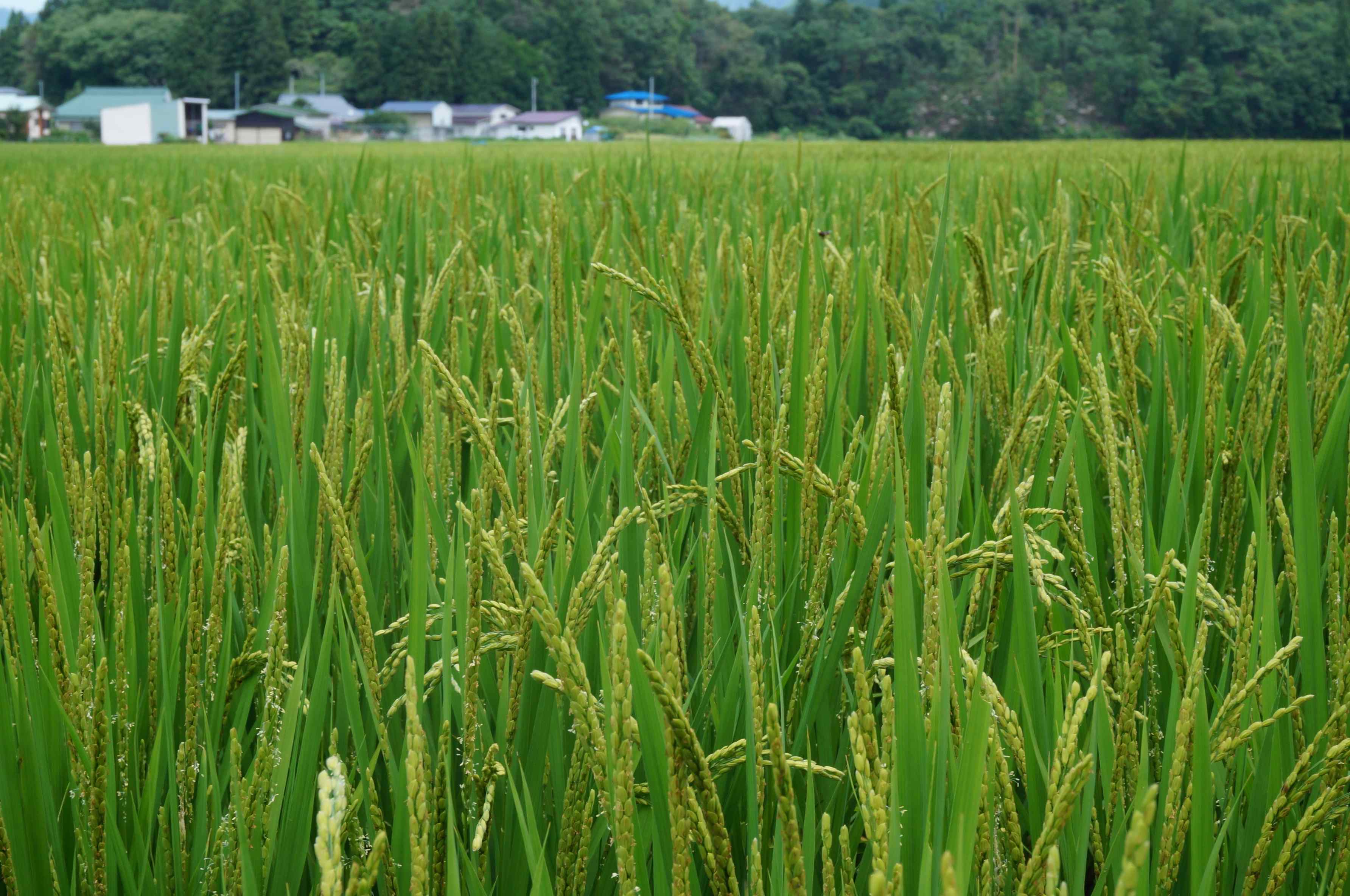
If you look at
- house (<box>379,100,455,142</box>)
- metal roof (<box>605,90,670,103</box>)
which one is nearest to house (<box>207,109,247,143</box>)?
house (<box>379,100,455,142</box>)

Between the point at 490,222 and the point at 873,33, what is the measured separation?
72.7 m

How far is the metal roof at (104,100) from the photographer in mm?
61094

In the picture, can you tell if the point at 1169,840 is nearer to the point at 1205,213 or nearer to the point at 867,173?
the point at 1205,213

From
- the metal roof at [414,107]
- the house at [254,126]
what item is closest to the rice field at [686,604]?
the house at [254,126]

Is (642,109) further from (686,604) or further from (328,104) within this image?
(686,604)

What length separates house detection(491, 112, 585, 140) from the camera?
2749 inches

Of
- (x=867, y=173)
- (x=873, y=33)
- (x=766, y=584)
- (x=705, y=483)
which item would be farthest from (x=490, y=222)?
(x=873, y=33)

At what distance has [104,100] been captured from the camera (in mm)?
63438

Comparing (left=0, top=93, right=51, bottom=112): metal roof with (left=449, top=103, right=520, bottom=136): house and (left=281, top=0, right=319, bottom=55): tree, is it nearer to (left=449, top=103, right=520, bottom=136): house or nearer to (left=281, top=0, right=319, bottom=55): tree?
(left=281, top=0, right=319, bottom=55): tree

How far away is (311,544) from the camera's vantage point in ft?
3.43

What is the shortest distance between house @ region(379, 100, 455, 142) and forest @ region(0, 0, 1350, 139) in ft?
12.7

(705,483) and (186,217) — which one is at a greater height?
(186,217)

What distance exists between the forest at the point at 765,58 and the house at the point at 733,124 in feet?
3.78

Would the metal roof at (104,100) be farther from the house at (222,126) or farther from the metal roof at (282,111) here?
the metal roof at (282,111)
